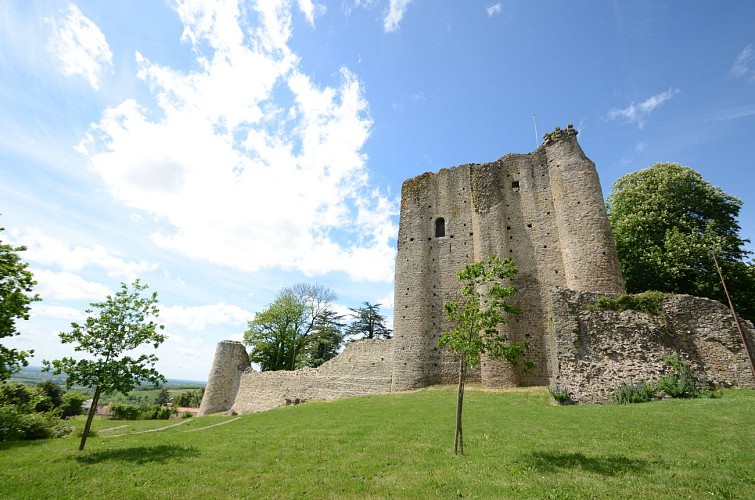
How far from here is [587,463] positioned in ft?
23.1

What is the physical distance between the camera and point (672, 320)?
581 inches

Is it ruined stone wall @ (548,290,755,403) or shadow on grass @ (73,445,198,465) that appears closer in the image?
shadow on grass @ (73,445,198,465)

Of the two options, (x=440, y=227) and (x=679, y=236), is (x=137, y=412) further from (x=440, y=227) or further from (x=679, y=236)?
(x=679, y=236)

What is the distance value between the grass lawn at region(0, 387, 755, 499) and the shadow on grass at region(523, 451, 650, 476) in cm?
2

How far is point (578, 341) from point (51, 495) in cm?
1656

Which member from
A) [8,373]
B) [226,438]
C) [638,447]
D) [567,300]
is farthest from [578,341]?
[8,373]

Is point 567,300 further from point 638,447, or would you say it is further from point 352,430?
point 352,430

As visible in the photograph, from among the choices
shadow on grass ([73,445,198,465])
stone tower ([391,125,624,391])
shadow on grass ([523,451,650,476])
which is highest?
stone tower ([391,125,624,391])

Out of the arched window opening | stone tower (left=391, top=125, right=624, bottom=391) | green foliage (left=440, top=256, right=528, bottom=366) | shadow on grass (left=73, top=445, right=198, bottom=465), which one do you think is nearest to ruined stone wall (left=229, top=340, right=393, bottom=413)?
stone tower (left=391, top=125, right=624, bottom=391)

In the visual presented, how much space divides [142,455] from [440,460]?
782 centimetres

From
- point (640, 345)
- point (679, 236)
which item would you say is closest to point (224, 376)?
point (640, 345)

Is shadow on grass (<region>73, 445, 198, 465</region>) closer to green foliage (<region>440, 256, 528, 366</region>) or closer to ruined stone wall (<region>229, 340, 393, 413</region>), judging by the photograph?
green foliage (<region>440, 256, 528, 366</region>)

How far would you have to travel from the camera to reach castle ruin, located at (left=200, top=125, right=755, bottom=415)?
1432 centimetres

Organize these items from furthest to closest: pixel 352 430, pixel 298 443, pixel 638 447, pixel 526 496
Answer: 1. pixel 352 430
2. pixel 298 443
3. pixel 638 447
4. pixel 526 496
